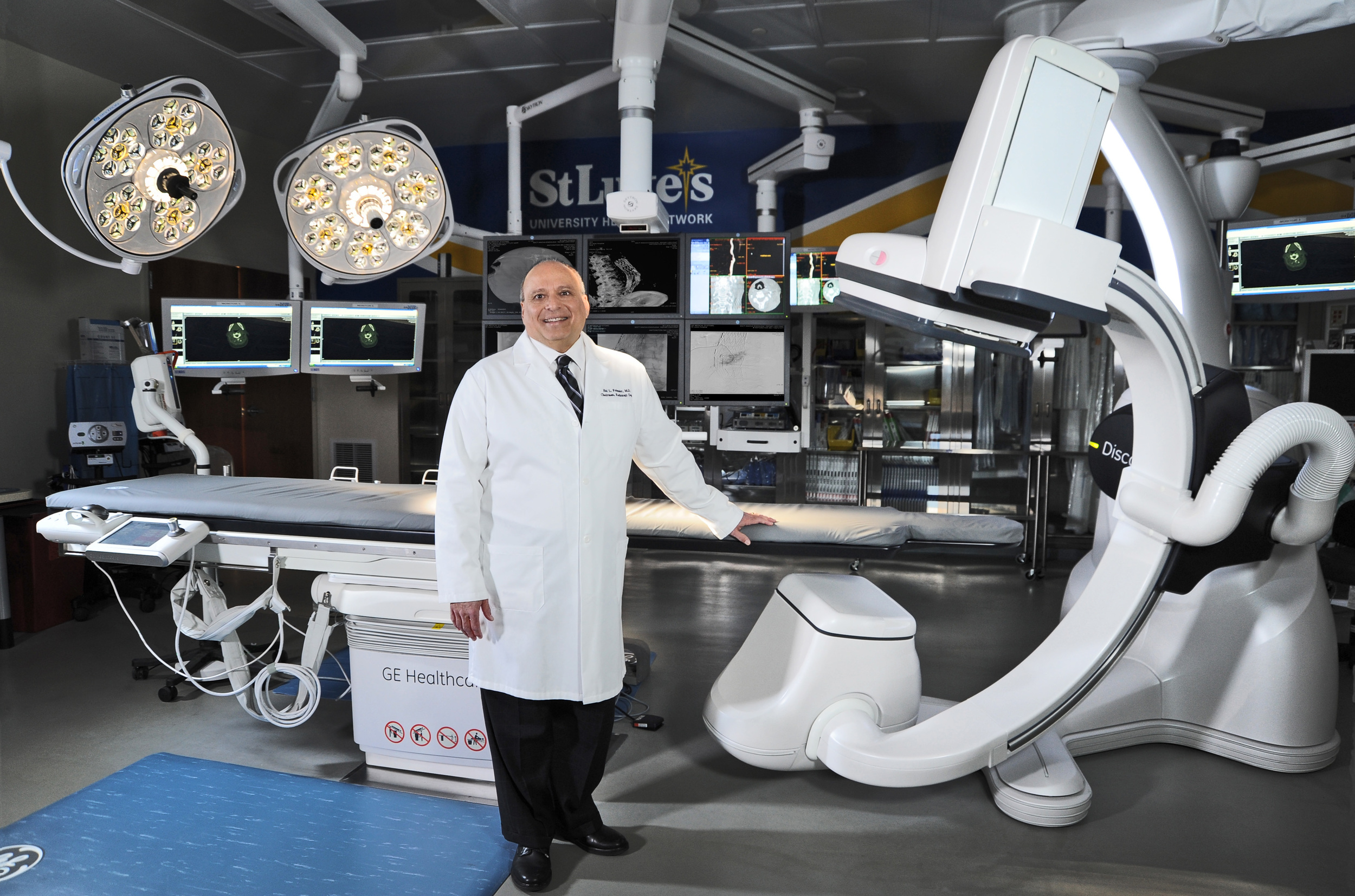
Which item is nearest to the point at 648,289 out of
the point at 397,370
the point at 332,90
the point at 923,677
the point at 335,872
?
the point at 397,370

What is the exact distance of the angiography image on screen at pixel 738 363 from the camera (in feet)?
16.8

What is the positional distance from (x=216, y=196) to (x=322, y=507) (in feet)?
5.13

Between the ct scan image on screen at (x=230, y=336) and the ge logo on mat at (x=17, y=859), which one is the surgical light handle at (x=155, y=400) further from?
the ge logo on mat at (x=17, y=859)

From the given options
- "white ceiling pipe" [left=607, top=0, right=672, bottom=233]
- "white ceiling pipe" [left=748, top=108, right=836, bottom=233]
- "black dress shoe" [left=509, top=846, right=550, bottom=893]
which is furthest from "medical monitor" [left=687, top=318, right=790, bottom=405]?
"black dress shoe" [left=509, top=846, right=550, bottom=893]

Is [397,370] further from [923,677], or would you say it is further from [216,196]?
[923,677]

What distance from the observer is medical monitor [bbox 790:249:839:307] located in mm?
6148

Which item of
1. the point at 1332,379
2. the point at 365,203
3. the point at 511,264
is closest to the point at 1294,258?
the point at 1332,379

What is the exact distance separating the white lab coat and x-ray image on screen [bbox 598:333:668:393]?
2.81 m

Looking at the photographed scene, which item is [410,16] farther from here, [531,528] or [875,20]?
[531,528]

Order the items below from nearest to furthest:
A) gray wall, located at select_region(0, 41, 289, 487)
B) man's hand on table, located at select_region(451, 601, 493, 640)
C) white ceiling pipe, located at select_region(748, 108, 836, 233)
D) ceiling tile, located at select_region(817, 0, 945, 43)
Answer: man's hand on table, located at select_region(451, 601, 493, 640)
ceiling tile, located at select_region(817, 0, 945, 43)
gray wall, located at select_region(0, 41, 289, 487)
white ceiling pipe, located at select_region(748, 108, 836, 233)

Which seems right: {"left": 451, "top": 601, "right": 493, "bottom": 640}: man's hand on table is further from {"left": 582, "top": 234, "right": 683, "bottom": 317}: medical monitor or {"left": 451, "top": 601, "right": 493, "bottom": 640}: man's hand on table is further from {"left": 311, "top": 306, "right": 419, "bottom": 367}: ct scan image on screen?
{"left": 311, "top": 306, "right": 419, "bottom": 367}: ct scan image on screen

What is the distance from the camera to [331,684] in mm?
3828

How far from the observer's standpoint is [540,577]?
7.64 feet

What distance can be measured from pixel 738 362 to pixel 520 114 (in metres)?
2.02
